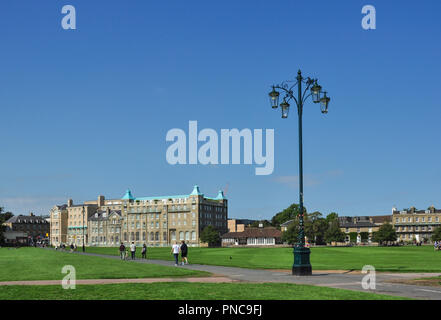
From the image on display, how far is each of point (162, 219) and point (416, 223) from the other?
90.4 meters

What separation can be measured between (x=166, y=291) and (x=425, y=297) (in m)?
7.85

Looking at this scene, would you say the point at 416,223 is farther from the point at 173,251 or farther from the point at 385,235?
the point at 173,251

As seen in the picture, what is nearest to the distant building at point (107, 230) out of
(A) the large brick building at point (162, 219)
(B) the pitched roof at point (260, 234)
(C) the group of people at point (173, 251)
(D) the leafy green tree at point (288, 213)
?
(A) the large brick building at point (162, 219)

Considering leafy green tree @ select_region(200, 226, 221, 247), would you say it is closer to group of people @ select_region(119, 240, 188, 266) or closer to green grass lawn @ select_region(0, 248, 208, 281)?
group of people @ select_region(119, 240, 188, 266)

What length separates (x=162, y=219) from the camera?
180 metres

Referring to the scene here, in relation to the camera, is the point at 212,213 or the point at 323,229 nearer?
the point at 323,229

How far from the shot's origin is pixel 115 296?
49.9ft

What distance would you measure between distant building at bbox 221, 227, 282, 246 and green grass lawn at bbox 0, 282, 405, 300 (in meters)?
135

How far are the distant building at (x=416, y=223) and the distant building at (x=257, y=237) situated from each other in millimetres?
57405

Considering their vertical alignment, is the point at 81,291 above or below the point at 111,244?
above

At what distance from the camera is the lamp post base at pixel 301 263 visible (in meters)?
24.0

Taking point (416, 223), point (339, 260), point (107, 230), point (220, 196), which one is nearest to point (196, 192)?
point (220, 196)
